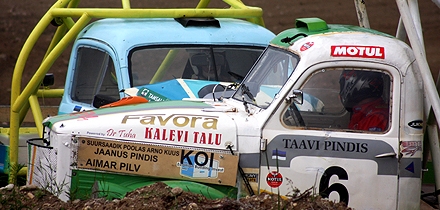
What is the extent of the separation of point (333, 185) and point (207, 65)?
7.60 ft

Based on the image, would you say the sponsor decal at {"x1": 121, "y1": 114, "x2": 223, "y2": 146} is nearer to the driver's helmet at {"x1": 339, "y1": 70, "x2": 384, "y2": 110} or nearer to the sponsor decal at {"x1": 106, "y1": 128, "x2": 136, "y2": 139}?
the sponsor decal at {"x1": 106, "y1": 128, "x2": 136, "y2": 139}

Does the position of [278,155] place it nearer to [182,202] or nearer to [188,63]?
[182,202]

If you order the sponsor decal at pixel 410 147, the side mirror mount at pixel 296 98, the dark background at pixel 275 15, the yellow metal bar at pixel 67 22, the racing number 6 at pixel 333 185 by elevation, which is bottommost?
the racing number 6 at pixel 333 185

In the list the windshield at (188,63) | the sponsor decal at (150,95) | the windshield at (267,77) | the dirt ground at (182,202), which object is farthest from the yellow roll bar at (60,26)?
the dirt ground at (182,202)

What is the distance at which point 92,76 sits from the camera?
7164 mm

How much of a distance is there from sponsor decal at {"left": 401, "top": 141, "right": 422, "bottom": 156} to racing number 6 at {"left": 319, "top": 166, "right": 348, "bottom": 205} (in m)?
0.43

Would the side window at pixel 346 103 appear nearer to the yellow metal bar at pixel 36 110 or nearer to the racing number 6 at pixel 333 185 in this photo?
the racing number 6 at pixel 333 185

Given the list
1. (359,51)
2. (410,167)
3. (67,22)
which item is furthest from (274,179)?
(67,22)

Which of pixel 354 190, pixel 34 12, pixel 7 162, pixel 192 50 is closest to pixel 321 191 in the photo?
pixel 354 190

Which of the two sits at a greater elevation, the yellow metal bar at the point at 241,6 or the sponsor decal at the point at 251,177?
the yellow metal bar at the point at 241,6

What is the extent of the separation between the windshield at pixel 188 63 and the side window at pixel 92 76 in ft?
0.98

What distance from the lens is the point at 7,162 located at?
7.27 meters

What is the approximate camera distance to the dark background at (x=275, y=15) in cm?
1580

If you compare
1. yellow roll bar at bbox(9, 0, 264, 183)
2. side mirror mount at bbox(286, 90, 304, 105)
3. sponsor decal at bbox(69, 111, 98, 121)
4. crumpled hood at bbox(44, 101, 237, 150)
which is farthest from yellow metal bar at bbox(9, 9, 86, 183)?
side mirror mount at bbox(286, 90, 304, 105)
